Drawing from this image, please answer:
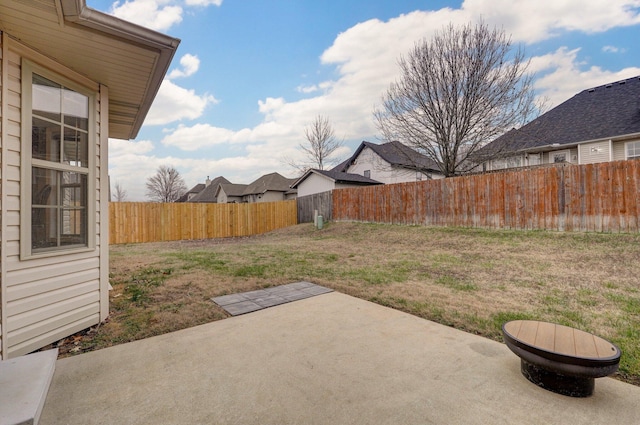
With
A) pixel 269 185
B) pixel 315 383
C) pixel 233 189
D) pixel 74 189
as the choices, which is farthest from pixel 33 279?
pixel 233 189

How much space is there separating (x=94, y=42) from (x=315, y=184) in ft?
63.2

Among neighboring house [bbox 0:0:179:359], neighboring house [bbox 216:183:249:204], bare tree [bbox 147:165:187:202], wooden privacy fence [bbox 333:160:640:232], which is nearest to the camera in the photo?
neighboring house [bbox 0:0:179:359]

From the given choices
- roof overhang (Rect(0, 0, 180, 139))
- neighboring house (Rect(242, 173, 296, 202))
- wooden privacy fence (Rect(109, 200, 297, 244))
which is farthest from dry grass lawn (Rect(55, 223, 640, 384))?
neighboring house (Rect(242, 173, 296, 202))

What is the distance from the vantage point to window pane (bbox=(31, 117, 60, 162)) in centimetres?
269

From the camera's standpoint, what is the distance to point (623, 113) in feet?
40.5

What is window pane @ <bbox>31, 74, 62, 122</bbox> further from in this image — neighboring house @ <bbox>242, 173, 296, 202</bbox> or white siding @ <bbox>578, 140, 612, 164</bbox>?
neighboring house @ <bbox>242, 173, 296, 202</bbox>

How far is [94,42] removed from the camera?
2619mm

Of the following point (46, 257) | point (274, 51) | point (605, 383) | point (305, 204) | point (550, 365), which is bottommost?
point (605, 383)

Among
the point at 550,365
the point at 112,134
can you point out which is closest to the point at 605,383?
the point at 550,365

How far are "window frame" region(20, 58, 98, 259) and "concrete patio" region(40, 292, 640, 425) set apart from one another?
1137 mm

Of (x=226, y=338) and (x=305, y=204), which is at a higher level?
(x=305, y=204)

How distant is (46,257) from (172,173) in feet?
147

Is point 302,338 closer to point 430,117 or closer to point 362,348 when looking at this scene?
point 362,348

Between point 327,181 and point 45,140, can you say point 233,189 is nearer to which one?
point 327,181
